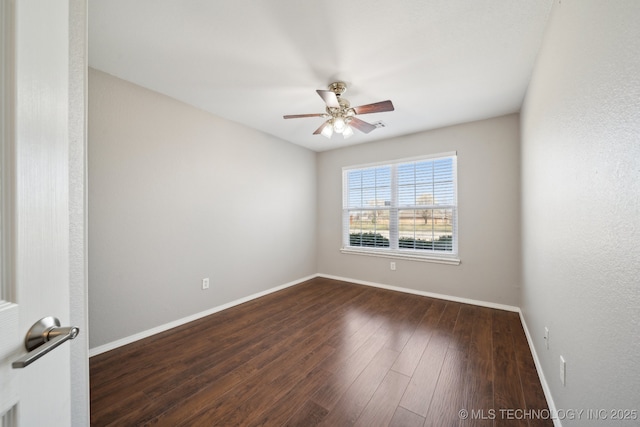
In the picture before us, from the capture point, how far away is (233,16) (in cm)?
161

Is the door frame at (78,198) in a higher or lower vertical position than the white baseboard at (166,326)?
higher

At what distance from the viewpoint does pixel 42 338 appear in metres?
0.54

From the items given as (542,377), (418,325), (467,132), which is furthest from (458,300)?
(467,132)

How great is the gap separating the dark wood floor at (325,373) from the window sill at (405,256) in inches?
29.3

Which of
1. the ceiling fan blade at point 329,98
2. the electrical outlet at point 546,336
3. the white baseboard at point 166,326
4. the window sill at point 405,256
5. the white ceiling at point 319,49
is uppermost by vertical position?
the white ceiling at point 319,49

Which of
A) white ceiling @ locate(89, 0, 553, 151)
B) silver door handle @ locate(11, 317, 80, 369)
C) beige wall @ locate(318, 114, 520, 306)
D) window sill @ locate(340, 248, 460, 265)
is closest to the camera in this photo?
silver door handle @ locate(11, 317, 80, 369)

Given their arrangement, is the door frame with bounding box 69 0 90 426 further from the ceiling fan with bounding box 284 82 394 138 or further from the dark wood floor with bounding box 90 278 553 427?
the ceiling fan with bounding box 284 82 394 138

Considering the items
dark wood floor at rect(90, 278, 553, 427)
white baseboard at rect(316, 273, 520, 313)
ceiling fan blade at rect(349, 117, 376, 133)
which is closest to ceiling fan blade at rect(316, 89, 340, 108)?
ceiling fan blade at rect(349, 117, 376, 133)

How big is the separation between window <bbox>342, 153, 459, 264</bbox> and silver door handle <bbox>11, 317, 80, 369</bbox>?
12.4 ft

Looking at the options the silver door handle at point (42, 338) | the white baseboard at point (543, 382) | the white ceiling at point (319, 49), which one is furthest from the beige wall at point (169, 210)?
the white baseboard at point (543, 382)

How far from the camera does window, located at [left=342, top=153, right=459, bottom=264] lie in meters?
3.55

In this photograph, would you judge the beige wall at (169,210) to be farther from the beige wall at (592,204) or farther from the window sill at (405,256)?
the beige wall at (592,204)

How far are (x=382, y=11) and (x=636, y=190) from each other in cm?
159

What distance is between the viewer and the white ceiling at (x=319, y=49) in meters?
1.55
